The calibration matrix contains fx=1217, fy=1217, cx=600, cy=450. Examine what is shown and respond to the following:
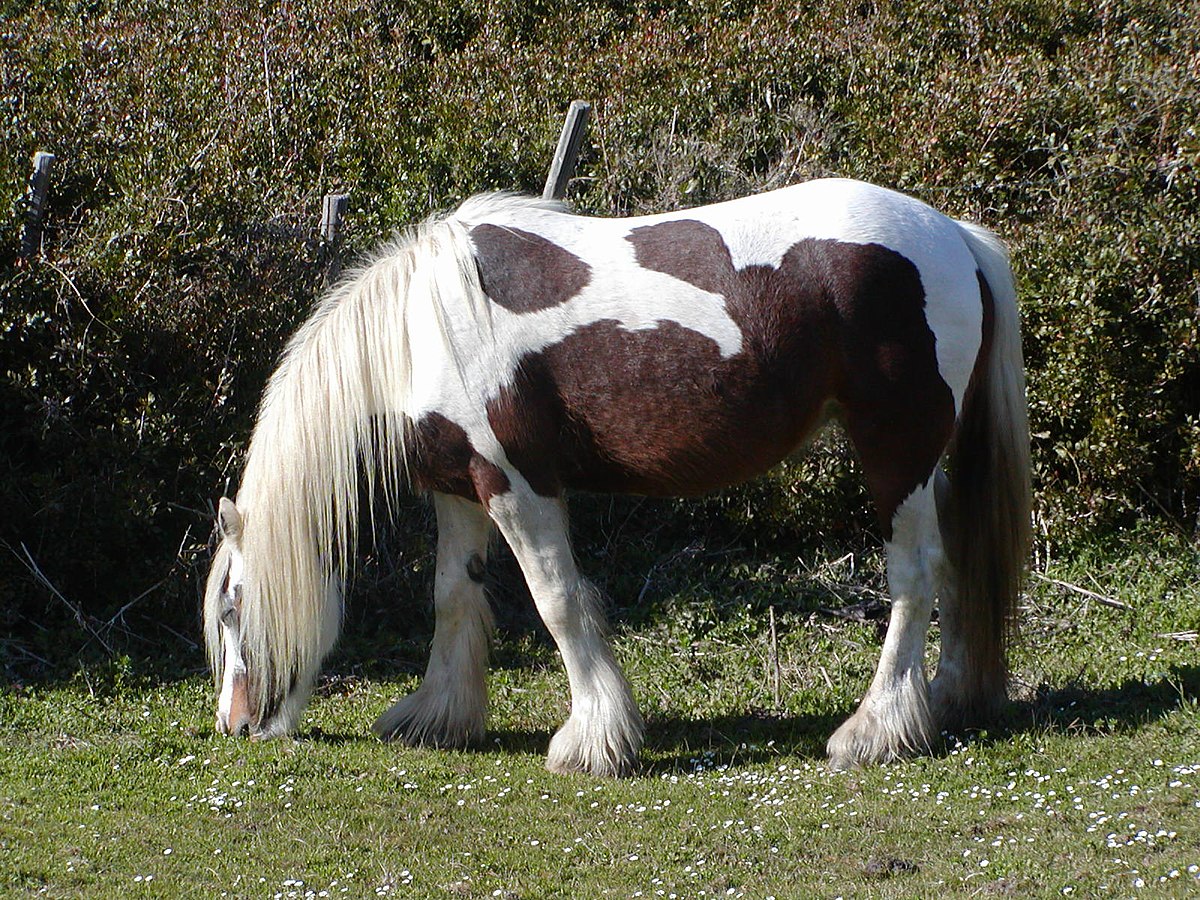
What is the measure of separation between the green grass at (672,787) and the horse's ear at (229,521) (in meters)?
0.79

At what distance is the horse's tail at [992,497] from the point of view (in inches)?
177

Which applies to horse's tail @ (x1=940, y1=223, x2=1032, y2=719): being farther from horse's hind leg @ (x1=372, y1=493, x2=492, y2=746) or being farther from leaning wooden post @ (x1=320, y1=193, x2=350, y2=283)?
leaning wooden post @ (x1=320, y1=193, x2=350, y2=283)

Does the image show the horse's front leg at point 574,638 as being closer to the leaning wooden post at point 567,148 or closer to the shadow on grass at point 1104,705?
the shadow on grass at point 1104,705

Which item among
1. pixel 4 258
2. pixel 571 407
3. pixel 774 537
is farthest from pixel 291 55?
pixel 571 407

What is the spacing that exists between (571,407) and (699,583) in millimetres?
2302

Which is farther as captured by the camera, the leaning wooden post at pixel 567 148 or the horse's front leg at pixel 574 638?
the leaning wooden post at pixel 567 148

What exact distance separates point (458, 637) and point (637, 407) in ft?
4.01

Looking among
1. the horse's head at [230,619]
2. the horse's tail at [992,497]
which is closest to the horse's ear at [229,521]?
the horse's head at [230,619]

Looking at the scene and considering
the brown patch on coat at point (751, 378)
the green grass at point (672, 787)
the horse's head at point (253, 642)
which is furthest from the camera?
the horse's head at point (253, 642)

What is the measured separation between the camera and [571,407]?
4320 millimetres

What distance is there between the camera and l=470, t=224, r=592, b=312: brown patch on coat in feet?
14.1

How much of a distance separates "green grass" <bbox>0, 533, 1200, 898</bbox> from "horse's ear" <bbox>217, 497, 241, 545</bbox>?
2.60 ft

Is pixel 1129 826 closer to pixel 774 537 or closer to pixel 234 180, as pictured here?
pixel 774 537

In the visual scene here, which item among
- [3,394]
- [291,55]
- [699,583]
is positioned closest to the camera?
[3,394]
